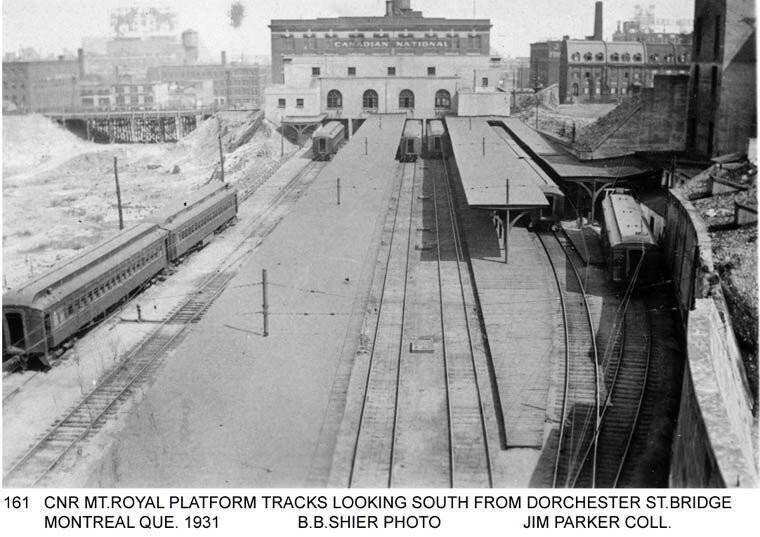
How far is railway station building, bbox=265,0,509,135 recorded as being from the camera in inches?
2746

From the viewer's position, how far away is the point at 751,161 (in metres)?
31.1

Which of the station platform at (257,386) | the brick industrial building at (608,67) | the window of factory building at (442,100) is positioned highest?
the brick industrial building at (608,67)

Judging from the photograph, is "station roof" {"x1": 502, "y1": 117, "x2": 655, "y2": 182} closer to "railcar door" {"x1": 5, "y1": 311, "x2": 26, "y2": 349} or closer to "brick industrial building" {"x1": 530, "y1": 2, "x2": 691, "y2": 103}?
"railcar door" {"x1": 5, "y1": 311, "x2": 26, "y2": 349}

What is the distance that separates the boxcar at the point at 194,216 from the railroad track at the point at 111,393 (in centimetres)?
208

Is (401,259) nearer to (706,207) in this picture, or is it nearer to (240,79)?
(706,207)

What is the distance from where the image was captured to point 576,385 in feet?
68.4

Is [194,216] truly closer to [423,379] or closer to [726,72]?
[423,379]

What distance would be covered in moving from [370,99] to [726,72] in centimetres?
4200

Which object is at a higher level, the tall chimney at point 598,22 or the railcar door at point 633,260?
the tall chimney at point 598,22

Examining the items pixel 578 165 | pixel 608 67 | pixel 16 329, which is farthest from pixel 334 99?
pixel 16 329

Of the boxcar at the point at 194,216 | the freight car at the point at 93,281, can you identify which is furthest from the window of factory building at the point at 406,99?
the freight car at the point at 93,281

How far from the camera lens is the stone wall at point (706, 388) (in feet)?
37.8

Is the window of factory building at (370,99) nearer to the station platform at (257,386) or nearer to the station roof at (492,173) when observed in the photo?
the station roof at (492,173)
